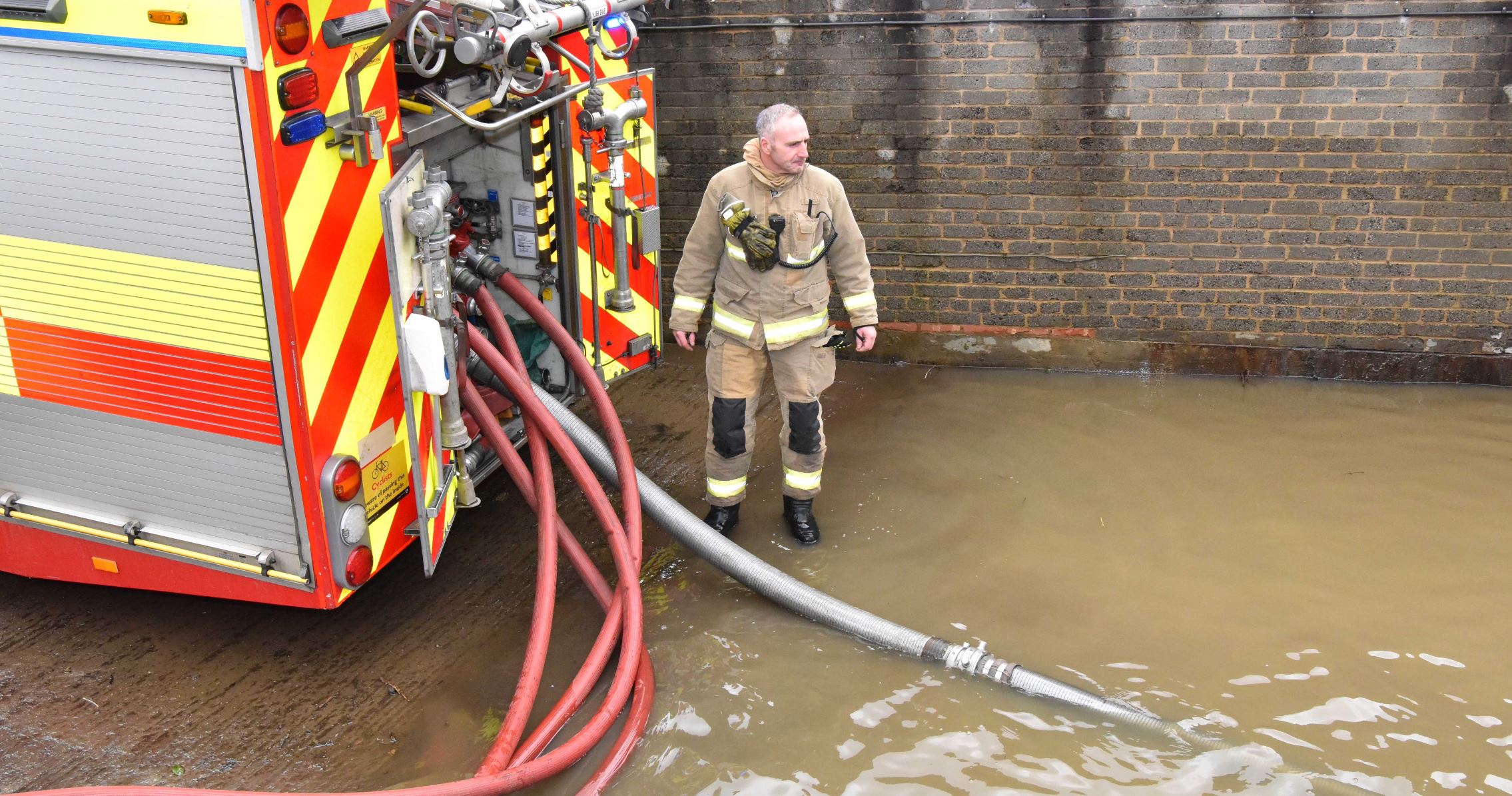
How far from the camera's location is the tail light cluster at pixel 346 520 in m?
3.48

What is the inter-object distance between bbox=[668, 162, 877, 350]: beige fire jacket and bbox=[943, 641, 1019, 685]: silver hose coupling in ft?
4.13

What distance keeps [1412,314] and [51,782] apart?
5753mm

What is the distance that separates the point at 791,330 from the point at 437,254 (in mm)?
1444

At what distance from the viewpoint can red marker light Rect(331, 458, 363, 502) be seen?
11.4 feet

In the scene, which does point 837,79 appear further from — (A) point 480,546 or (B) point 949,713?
(B) point 949,713

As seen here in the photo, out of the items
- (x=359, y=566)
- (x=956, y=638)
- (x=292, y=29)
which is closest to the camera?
(x=292, y=29)

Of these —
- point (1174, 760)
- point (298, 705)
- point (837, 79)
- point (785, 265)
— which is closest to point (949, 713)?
point (1174, 760)

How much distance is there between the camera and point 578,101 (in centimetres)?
460

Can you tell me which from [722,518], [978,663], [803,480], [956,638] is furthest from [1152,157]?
[978,663]

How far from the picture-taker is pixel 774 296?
448 cm

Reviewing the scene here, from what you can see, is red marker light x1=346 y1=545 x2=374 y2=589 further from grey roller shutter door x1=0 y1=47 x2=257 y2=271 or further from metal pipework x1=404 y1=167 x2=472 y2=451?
grey roller shutter door x1=0 y1=47 x2=257 y2=271

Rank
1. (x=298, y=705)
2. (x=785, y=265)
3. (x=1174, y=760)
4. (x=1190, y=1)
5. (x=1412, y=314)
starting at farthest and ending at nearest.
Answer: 1. (x=1412, y=314)
2. (x=1190, y=1)
3. (x=785, y=265)
4. (x=298, y=705)
5. (x=1174, y=760)

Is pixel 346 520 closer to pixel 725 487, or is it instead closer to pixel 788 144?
pixel 725 487

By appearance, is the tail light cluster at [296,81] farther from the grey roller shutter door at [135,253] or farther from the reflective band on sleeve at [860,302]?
the reflective band on sleeve at [860,302]
